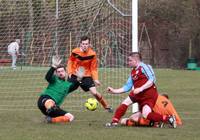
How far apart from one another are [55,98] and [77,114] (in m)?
1.75

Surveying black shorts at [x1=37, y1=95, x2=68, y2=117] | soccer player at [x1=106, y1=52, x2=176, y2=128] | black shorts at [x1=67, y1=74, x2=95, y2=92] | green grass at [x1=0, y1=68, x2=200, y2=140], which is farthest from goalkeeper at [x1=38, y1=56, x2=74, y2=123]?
black shorts at [x1=67, y1=74, x2=95, y2=92]

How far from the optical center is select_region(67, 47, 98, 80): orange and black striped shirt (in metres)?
12.6

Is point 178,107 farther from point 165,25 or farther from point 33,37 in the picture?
point 165,25

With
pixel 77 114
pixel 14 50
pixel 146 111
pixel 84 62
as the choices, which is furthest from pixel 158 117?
pixel 14 50

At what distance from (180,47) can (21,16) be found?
2193cm

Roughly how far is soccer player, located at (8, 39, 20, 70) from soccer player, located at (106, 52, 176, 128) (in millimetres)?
10211

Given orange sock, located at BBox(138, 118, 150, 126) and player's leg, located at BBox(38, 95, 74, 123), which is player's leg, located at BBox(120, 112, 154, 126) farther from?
player's leg, located at BBox(38, 95, 74, 123)

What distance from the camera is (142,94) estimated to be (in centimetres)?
1030

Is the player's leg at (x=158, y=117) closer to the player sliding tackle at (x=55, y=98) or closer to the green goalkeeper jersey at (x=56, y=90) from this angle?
the player sliding tackle at (x=55, y=98)

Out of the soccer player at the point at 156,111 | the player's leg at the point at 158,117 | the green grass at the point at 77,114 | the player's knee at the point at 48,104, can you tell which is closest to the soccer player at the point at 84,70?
the green grass at the point at 77,114

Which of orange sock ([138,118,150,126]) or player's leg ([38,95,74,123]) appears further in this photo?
player's leg ([38,95,74,123])

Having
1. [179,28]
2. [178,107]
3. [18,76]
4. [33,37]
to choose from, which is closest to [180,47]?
[179,28]

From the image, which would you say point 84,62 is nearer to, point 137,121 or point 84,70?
point 84,70

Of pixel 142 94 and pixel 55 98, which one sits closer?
pixel 142 94
